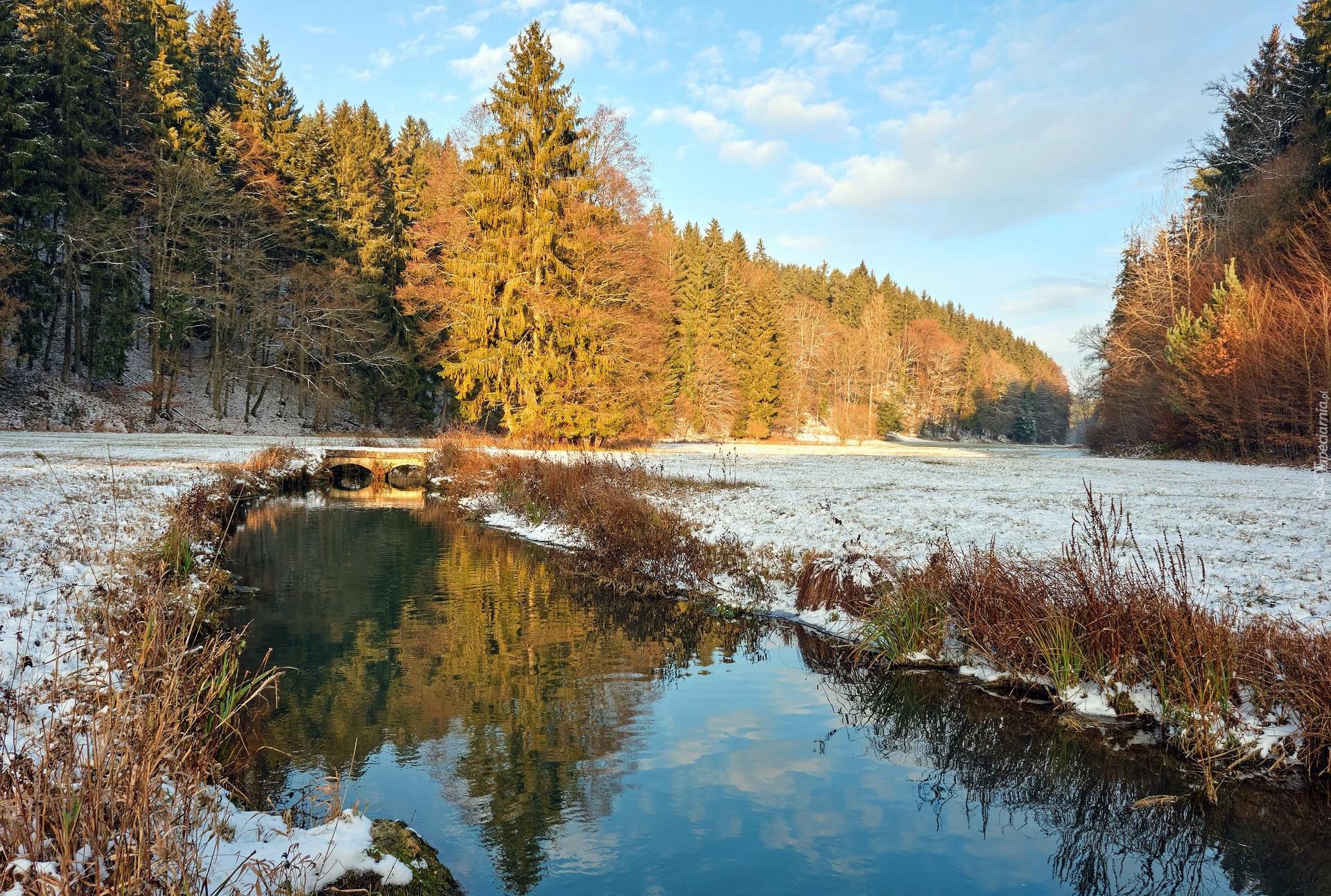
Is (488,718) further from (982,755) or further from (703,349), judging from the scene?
(703,349)

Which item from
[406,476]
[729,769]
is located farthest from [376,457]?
[729,769]

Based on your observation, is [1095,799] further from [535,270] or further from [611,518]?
[535,270]

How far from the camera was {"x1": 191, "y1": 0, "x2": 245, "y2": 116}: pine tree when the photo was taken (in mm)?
48094

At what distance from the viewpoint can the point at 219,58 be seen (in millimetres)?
49719

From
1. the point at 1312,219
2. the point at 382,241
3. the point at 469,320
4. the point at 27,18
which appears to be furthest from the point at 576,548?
the point at 27,18

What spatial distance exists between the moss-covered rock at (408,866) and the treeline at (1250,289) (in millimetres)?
31276

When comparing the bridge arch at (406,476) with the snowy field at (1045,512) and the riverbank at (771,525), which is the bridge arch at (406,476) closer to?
the riverbank at (771,525)

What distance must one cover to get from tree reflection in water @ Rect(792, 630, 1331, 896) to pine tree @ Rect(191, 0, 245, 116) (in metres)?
53.6

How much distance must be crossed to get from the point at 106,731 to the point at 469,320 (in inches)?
1135

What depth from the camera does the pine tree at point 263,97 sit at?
4488 centimetres

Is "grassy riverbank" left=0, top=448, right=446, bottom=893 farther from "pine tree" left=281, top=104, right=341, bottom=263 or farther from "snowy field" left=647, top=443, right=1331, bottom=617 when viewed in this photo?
"pine tree" left=281, top=104, right=341, bottom=263

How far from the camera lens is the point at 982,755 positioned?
644 cm

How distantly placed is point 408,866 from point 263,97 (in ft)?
178

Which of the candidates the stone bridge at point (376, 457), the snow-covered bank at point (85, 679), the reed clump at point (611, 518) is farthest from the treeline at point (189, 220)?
the snow-covered bank at point (85, 679)
